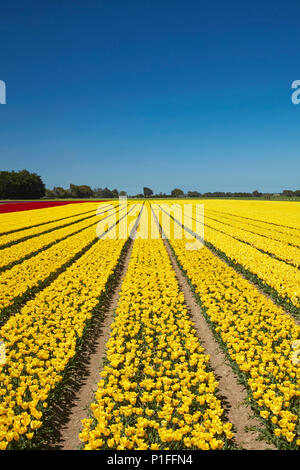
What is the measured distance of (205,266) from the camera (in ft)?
42.7

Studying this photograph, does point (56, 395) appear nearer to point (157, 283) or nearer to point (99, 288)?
point (99, 288)

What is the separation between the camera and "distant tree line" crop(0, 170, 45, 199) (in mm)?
108500

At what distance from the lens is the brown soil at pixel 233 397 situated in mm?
4406

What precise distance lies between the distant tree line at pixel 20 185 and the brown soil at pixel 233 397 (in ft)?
384

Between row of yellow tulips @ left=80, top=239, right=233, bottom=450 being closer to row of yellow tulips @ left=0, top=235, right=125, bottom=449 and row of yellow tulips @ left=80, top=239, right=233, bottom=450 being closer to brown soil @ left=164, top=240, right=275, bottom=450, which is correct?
brown soil @ left=164, top=240, right=275, bottom=450

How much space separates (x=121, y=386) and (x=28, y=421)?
175 cm

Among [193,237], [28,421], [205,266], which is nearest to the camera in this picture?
[28,421]

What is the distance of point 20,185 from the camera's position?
11081cm

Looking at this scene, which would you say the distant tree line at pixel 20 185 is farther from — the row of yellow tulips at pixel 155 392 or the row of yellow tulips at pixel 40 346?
the row of yellow tulips at pixel 155 392

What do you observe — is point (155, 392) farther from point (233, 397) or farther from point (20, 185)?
point (20, 185)

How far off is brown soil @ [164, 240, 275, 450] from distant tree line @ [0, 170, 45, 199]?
117014 mm

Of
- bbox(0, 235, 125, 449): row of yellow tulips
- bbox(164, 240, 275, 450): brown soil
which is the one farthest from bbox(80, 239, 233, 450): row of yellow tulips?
bbox(0, 235, 125, 449): row of yellow tulips

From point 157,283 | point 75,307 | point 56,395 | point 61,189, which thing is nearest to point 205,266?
point 157,283

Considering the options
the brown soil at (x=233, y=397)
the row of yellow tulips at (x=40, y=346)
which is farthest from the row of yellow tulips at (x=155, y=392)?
the row of yellow tulips at (x=40, y=346)
